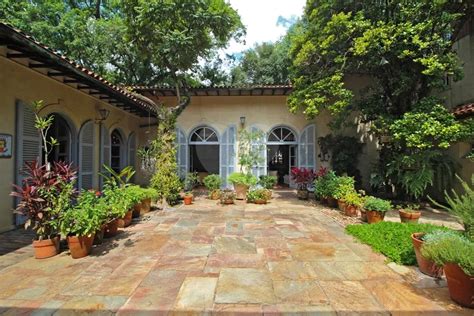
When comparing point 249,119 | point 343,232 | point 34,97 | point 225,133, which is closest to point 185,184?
point 225,133

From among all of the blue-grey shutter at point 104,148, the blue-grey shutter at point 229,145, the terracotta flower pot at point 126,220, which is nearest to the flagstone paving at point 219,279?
the terracotta flower pot at point 126,220

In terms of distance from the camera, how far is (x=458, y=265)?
237cm

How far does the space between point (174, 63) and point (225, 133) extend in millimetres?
3645

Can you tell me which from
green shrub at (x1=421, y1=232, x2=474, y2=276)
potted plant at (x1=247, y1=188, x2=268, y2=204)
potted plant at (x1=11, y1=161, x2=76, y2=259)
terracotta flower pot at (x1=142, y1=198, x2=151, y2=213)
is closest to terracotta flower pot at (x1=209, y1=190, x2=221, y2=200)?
potted plant at (x1=247, y1=188, x2=268, y2=204)

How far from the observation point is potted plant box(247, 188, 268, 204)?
7.66 m

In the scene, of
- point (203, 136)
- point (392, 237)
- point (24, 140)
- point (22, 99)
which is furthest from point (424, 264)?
point (203, 136)

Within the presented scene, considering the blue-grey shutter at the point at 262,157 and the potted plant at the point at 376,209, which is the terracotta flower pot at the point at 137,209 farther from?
the blue-grey shutter at the point at 262,157

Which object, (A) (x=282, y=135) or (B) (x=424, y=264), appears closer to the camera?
(B) (x=424, y=264)

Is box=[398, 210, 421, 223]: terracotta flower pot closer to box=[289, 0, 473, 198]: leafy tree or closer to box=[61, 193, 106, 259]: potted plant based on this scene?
box=[289, 0, 473, 198]: leafy tree

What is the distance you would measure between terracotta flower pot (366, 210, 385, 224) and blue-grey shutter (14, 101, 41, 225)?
664cm

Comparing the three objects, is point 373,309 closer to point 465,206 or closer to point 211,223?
point 465,206

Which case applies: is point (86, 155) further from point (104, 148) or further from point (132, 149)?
point (132, 149)

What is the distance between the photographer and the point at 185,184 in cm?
966

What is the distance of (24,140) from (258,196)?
220 inches
